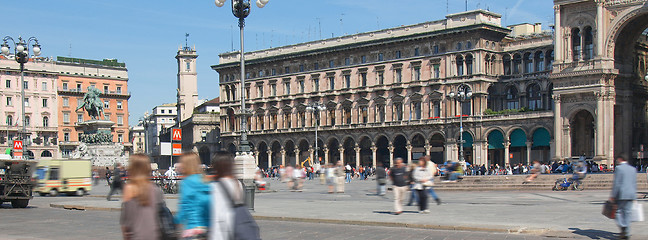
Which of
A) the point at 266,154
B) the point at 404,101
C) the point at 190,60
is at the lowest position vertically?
the point at 266,154

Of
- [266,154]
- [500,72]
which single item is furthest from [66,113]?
[500,72]

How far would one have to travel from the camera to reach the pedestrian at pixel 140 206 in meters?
7.81

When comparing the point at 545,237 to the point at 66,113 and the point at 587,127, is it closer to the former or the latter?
the point at 587,127

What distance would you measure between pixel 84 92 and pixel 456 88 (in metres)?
57.2

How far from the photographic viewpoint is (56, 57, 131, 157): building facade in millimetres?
102625

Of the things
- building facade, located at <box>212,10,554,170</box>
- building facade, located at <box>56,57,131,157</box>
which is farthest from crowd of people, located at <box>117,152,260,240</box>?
building facade, located at <box>56,57,131,157</box>

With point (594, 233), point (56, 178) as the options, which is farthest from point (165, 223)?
point (56, 178)

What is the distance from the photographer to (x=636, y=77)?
60.3 metres

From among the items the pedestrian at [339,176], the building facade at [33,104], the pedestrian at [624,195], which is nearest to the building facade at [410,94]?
the building facade at [33,104]

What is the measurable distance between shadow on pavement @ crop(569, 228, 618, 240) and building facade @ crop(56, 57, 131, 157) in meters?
93.2

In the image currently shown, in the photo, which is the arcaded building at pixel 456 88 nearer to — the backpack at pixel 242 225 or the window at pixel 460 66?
the window at pixel 460 66

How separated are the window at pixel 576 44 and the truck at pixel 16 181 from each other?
44048 mm

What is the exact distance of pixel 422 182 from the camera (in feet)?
63.7

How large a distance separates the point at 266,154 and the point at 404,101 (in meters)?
22.7
